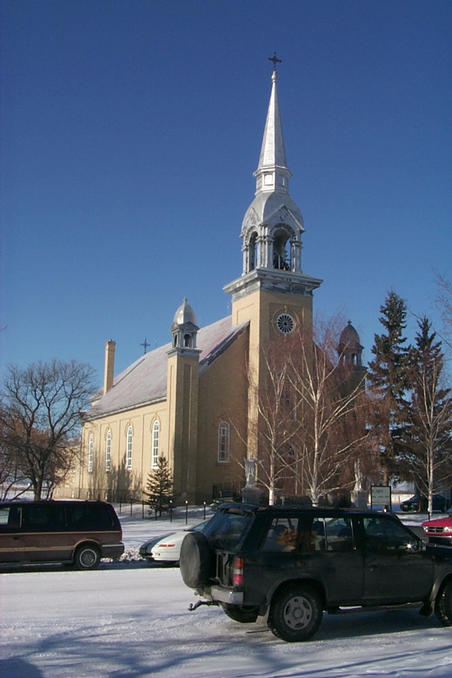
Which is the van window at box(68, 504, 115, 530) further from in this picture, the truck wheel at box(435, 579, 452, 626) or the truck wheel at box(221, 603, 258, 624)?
the truck wheel at box(435, 579, 452, 626)

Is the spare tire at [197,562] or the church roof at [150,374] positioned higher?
the church roof at [150,374]

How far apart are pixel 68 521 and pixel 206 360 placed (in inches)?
1080

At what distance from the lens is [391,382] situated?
41781 millimetres

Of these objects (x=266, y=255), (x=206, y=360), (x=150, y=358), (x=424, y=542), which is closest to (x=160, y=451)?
(x=206, y=360)

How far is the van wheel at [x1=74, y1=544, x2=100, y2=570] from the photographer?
52.6ft

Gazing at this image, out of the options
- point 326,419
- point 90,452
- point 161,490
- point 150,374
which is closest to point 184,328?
point 161,490

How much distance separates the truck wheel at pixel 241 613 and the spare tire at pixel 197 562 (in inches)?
17.5

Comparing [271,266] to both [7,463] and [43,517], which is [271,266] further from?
[43,517]

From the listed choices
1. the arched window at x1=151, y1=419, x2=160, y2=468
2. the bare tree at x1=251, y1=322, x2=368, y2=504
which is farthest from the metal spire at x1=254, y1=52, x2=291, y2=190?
the arched window at x1=151, y1=419, x2=160, y2=468

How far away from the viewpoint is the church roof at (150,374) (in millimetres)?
44500

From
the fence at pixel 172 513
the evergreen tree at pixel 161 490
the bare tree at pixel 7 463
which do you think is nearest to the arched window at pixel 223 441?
the fence at pixel 172 513

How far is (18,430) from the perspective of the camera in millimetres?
42531

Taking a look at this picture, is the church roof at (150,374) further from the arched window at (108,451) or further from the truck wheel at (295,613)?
the truck wheel at (295,613)

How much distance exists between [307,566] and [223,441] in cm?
3425
